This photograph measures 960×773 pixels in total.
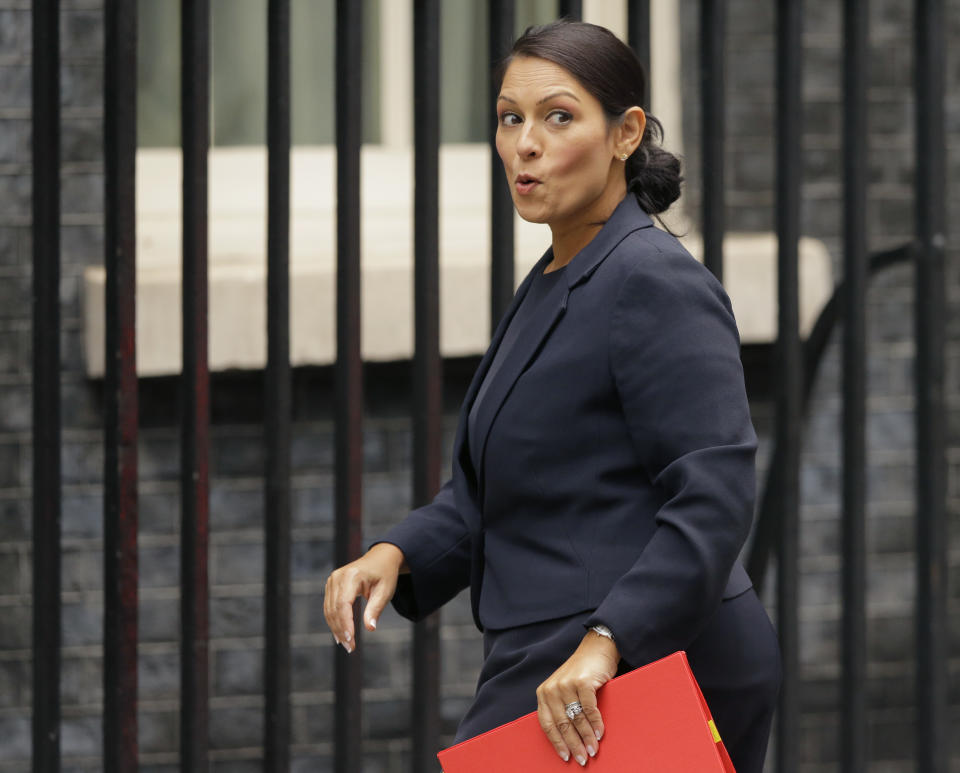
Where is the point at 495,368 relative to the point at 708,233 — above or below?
below

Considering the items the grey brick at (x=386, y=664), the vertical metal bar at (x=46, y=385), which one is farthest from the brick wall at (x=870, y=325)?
the vertical metal bar at (x=46, y=385)

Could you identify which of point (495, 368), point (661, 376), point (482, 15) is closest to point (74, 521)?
point (482, 15)

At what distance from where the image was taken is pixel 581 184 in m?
1.89

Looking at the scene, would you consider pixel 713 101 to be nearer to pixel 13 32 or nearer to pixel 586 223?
pixel 586 223

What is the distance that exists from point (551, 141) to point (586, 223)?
132mm

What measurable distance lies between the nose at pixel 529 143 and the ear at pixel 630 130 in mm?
111

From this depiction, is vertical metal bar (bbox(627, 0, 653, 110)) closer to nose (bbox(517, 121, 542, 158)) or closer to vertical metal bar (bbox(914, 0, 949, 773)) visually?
vertical metal bar (bbox(914, 0, 949, 773))

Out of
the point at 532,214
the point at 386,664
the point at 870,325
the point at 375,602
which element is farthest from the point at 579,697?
the point at 870,325

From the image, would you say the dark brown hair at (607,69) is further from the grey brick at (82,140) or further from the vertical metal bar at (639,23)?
the grey brick at (82,140)

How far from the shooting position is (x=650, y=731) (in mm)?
1649

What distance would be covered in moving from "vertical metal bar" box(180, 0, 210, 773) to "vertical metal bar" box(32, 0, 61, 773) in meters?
0.24

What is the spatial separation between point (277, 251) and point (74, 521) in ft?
Result: 6.33

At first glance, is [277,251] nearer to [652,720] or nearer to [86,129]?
[652,720]

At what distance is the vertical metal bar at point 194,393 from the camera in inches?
110
